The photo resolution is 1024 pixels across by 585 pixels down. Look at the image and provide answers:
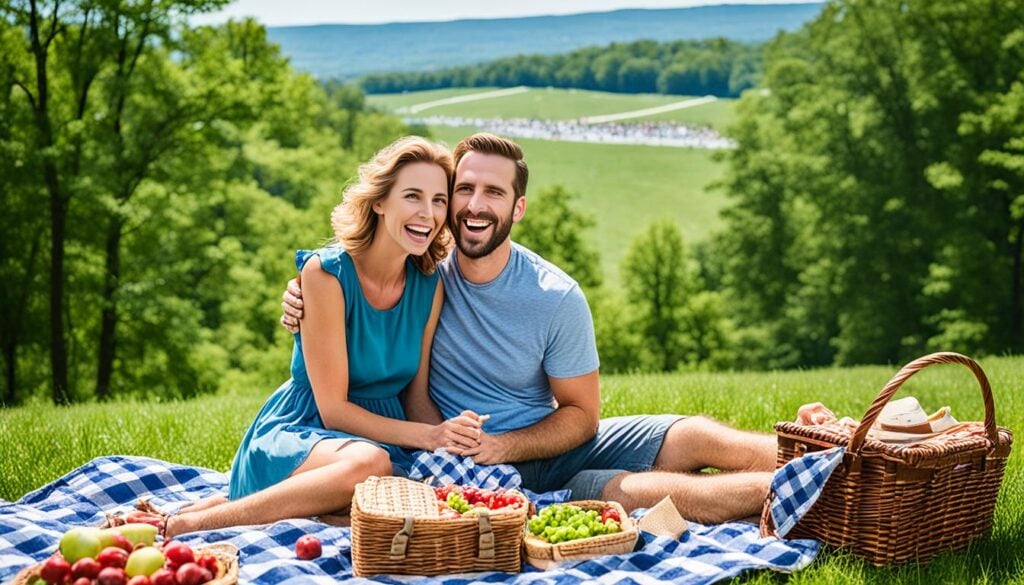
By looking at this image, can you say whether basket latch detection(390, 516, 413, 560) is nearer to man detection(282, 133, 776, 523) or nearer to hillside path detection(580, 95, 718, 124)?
man detection(282, 133, 776, 523)

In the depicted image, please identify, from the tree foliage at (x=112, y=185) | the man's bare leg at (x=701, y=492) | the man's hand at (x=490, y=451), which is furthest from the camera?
the tree foliage at (x=112, y=185)

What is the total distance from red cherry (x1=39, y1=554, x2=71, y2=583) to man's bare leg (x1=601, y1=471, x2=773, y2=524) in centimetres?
255

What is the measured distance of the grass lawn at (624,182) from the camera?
5631 centimetres

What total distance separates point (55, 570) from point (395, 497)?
1352 millimetres

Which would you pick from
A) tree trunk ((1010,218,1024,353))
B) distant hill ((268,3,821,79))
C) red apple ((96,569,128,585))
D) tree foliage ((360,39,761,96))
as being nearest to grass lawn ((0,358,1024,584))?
red apple ((96,569,128,585))

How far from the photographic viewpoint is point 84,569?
12.0ft

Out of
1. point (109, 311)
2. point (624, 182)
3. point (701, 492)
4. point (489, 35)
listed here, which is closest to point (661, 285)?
point (109, 311)

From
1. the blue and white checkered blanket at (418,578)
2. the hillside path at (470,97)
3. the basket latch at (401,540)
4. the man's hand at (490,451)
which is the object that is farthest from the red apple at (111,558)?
the hillside path at (470,97)

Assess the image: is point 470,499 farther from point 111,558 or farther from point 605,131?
point 605,131

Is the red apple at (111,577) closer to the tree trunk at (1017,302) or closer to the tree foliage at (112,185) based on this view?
the tree foliage at (112,185)

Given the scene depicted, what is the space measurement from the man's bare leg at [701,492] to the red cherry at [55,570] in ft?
8.36

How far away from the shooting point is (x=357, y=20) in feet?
257

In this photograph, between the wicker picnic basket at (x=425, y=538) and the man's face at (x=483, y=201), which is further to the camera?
the man's face at (x=483, y=201)

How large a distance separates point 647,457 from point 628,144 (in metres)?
59.0
